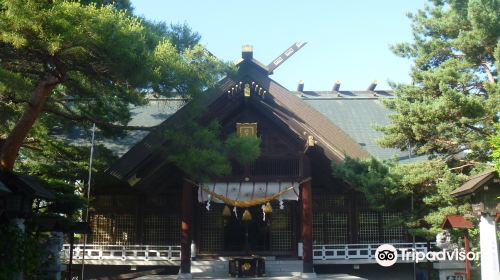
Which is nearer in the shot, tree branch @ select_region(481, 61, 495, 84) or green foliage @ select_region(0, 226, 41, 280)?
green foliage @ select_region(0, 226, 41, 280)

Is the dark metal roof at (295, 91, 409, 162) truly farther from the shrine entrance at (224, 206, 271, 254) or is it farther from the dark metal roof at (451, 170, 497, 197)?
the dark metal roof at (451, 170, 497, 197)

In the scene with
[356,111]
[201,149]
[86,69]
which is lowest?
[201,149]

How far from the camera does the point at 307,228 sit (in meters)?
17.0

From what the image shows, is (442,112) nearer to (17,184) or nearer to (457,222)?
(457,222)

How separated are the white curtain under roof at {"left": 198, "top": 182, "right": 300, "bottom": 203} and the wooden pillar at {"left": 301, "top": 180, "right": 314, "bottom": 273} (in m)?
0.62

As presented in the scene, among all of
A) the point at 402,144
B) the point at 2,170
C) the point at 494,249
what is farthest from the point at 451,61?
the point at 2,170

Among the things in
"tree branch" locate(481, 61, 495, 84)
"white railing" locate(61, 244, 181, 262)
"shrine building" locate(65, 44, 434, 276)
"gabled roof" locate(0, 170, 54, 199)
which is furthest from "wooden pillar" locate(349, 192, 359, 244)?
"gabled roof" locate(0, 170, 54, 199)

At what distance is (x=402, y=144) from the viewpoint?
545 inches

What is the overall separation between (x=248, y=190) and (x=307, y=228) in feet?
8.50

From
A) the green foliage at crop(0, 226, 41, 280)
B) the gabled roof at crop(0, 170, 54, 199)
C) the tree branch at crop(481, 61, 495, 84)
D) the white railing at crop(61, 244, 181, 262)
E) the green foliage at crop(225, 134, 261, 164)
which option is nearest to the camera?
the green foliage at crop(0, 226, 41, 280)

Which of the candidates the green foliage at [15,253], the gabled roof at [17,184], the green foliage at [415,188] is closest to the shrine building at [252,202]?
the green foliage at [415,188]

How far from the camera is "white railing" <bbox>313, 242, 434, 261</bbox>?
60.5 feet

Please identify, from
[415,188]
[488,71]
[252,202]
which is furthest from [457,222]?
[252,202]

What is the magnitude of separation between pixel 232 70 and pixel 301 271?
24.9 ft
